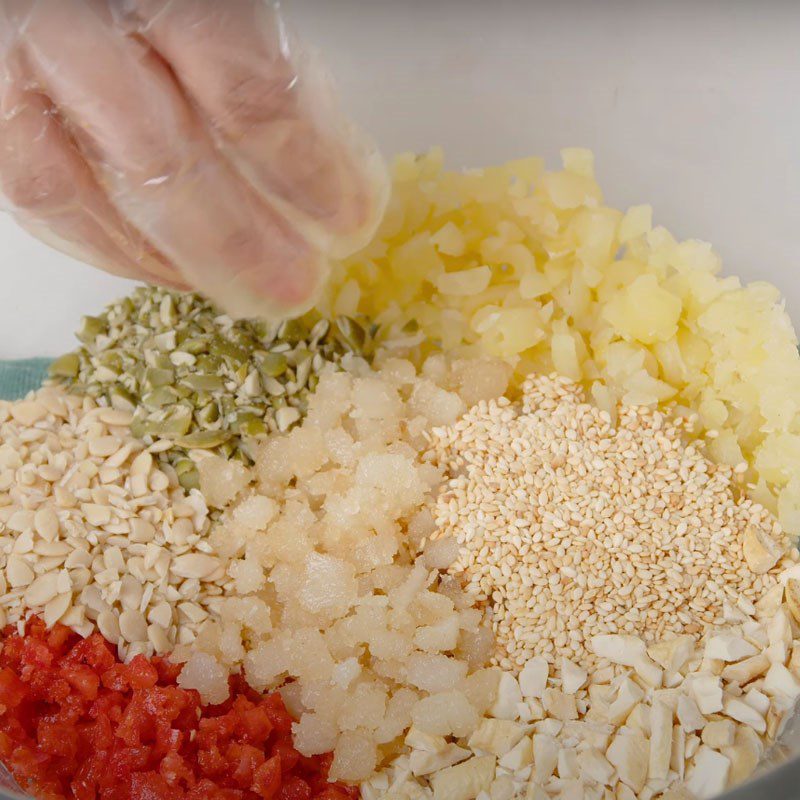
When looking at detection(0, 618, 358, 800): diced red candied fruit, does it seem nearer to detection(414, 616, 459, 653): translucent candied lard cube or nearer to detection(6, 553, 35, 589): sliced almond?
detection(6, 553, 35, 589): sliced almond

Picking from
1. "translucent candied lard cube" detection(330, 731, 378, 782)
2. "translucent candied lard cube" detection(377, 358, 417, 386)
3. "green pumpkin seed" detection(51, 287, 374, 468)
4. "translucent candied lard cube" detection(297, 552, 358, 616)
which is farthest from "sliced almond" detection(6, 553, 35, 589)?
"translucent candied lard cube" detection(377, 358, 417, 386)

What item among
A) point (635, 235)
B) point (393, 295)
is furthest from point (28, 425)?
point (635, 235)

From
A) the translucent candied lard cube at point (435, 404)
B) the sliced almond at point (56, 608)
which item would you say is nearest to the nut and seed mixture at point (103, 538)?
the sliced almond at point (56, 608)

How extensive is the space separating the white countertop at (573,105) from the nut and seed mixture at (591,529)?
54cm

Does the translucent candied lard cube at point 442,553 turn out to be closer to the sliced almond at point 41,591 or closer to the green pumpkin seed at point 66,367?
the sliced almond at point 41,591

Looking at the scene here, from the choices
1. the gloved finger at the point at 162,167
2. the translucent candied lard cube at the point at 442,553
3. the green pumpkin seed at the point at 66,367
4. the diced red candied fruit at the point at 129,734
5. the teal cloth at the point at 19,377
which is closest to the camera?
the gloved finger at the point at 162,167

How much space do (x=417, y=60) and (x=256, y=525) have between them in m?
0.98

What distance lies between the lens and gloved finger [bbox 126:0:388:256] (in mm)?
851

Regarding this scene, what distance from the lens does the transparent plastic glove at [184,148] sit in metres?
0.84

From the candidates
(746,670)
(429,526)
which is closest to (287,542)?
(429,526)

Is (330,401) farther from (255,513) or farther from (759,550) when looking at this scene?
(759,550)

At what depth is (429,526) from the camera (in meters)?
1.18

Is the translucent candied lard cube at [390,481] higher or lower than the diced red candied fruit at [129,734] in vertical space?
higher

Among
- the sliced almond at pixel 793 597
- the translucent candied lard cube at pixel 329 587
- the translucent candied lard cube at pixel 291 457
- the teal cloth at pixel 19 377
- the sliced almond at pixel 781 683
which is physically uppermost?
the translucent candied lard cube at pixel 291 457
